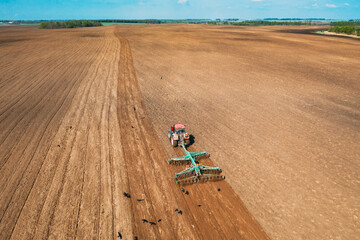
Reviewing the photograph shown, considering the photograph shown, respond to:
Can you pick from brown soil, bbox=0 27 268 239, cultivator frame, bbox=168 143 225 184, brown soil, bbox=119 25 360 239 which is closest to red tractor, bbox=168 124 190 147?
brown soil, bbox=0 27 268 239

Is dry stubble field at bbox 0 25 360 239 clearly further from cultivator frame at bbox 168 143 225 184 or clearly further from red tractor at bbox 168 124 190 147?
red tractor at bbox 168 124 190 147

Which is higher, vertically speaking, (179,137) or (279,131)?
(179,137)

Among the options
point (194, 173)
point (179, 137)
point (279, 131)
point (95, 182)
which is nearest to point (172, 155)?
point (179, 137)

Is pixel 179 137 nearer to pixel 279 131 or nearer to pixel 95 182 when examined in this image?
pixel 95 182

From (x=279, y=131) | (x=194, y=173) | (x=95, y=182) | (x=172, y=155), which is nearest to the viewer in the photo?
(x=95, y=182)

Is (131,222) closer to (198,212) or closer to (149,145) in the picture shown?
(198,212)

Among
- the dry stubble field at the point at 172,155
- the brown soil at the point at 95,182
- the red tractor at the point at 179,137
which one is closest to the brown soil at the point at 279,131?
the dry stubble field at the point at 172,155

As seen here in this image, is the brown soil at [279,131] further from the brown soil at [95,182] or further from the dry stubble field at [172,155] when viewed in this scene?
the brown soil at [95,182]
